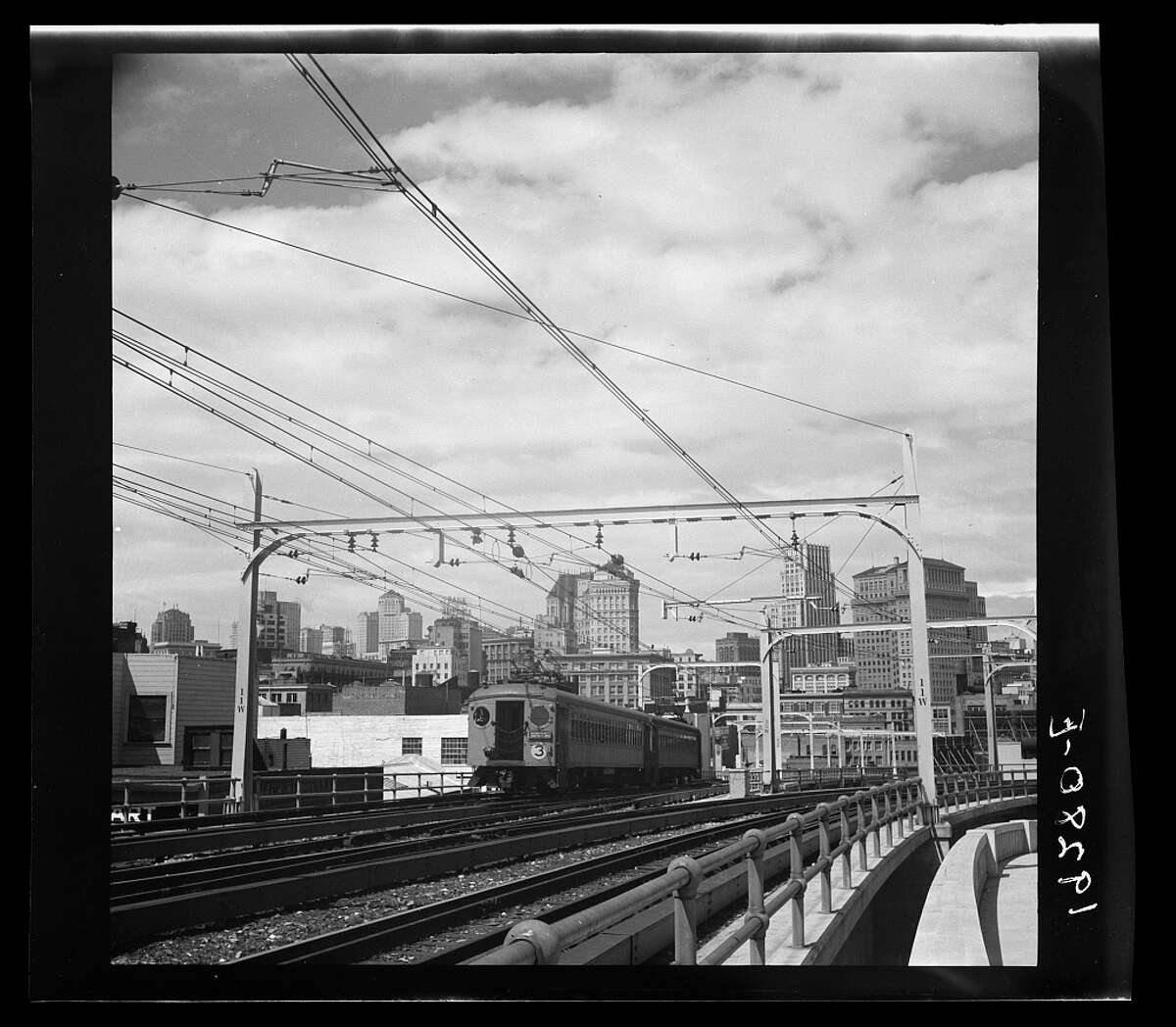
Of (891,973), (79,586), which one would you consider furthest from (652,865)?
(79,586)

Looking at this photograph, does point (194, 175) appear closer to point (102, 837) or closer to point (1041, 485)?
point (102, 837)

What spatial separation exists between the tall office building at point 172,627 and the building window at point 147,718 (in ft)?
3.81

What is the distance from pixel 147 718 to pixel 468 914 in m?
6.43

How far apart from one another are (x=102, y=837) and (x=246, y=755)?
9.42m

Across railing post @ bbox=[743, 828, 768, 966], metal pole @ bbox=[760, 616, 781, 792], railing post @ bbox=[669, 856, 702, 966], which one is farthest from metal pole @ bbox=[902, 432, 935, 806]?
railing post @ bbox=[669, 856, 702, 966]

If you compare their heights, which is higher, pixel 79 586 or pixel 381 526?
pixel 381 526

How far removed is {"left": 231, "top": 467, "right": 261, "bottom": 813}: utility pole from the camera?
13844mm

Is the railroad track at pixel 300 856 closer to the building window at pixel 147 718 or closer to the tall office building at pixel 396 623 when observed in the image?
the building window at pixel 147 718

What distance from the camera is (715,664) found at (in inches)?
1062

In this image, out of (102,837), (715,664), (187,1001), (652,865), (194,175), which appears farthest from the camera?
(715,664)

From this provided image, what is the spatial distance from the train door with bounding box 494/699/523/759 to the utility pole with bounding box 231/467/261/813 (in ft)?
22.6

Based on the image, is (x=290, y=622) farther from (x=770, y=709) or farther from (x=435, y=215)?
(x=770, y=709)

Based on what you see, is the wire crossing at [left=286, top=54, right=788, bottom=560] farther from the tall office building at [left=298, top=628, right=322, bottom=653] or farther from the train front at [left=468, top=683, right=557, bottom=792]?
the train front at [left=468, top=683, right=557, bottom=792]

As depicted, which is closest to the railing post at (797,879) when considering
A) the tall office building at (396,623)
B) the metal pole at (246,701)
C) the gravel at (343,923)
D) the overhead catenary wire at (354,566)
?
the gravel at (343,923)
